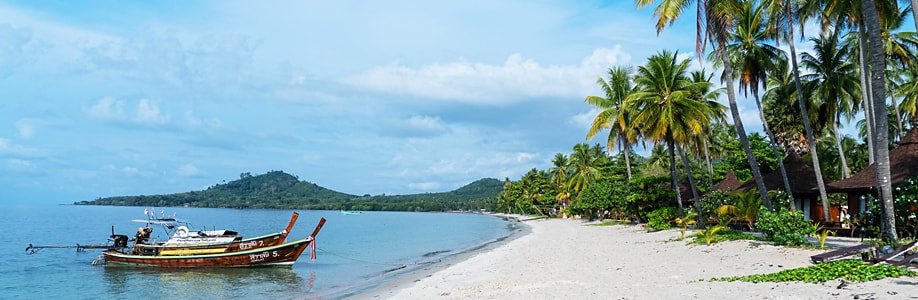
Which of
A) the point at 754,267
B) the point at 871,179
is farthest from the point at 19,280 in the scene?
the point at 871,179

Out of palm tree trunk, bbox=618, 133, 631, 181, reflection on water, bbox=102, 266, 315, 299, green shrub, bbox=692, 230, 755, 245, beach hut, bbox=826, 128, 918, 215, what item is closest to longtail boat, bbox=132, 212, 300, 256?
reflection on water, bbox=102, 266, 315, 299

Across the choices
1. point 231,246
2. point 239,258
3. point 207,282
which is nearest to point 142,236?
point 231,246

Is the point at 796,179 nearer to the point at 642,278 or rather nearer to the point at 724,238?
the point at 724,238

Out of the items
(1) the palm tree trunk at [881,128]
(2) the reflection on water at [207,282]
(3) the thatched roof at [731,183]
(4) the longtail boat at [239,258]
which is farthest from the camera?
(3) the thatched roof at [731,183]

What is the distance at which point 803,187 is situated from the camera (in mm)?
26609

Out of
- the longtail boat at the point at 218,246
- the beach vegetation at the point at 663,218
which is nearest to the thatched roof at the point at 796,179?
the beach vegetation at the point at 663,218

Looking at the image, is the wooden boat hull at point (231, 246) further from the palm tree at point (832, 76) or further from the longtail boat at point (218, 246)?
the palm tree at point (832, 76)

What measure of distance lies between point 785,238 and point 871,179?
7.85m

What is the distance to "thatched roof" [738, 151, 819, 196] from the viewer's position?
26422mm

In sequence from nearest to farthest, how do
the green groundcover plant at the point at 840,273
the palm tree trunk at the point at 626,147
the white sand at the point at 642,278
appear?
A: the white sand at the point at 642,278
the green groundcover plant at the point at 840,273
the palm tree trunk at the point at 626,147

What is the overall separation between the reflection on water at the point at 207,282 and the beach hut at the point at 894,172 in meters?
20.2

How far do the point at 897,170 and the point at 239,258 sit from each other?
1029 inches

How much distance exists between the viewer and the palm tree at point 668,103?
26188 mm

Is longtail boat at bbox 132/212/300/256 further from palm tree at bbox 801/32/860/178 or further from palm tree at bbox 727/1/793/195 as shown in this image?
palm tree at bbox 801/32/860/178
